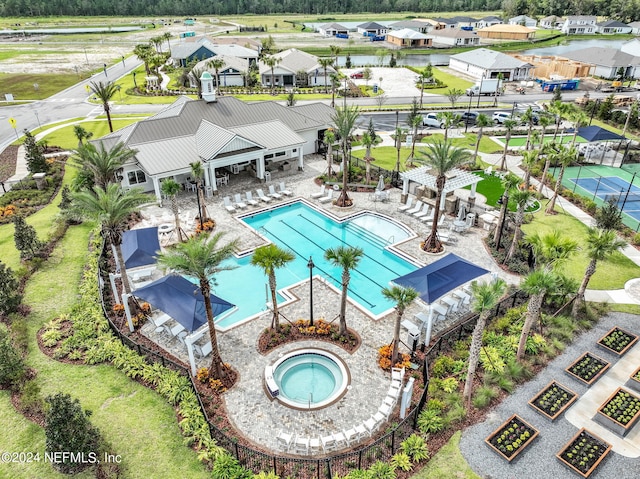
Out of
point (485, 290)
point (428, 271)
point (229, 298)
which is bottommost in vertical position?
point (229, 298)

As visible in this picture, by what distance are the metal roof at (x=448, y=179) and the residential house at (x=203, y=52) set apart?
62.2 meters

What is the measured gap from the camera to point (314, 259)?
91.1 ft

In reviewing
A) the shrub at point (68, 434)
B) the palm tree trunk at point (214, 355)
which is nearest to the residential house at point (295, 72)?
the palm tree trunk at point (214, 355)

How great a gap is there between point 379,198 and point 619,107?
49583 millimetres

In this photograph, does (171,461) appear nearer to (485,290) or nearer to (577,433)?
(485,290)

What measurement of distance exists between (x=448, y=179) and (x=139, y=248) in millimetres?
22139

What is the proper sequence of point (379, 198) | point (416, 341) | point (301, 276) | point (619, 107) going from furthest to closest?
point (619, 107), point (379, 198), point (301, 276), point (416, 341)

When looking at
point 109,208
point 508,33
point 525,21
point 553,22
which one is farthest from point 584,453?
point 553,22

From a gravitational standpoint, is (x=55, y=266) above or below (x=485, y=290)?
below

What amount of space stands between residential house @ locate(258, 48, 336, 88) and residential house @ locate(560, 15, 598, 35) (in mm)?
111336

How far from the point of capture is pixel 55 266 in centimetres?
2680

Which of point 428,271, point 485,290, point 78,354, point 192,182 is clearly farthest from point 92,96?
point 485,290

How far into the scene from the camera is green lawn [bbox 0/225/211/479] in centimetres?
1500

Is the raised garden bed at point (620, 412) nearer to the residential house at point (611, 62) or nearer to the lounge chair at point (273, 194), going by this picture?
the lounge chair at point (273, 194)
